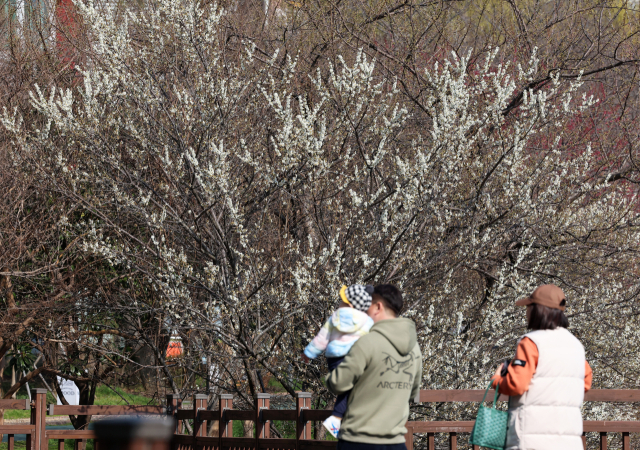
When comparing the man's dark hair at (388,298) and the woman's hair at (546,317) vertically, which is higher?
the man's dark hair at (388,298)

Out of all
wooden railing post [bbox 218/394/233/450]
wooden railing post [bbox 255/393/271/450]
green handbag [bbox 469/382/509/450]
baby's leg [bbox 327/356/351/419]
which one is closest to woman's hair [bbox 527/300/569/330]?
green handbag [bbox 469/382/509/450]

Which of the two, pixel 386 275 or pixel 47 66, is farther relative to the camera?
pixel 47 66

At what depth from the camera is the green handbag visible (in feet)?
11.4

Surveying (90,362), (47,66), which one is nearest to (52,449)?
(90,362)

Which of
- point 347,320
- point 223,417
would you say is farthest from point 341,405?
point 223,417

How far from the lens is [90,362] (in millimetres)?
10773

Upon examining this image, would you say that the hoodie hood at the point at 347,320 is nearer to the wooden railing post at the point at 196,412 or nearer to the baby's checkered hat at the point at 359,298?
the baby's checkered hat at the point at 359,298

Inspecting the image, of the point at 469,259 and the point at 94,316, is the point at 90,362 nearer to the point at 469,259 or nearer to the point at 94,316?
the point at 94,316

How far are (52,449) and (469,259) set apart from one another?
37.8 ft

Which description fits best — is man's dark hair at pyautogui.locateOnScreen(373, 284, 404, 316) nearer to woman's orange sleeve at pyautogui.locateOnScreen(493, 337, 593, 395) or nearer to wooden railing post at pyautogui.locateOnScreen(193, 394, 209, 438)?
woman's orange sleeve at pyautogui.locateOnScreen(493, 337, 593, 395)

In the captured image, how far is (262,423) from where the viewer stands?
638cm

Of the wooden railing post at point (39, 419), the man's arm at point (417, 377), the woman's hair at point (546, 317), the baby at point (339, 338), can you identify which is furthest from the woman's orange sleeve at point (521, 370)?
the wooden railing post at point (39, 419)

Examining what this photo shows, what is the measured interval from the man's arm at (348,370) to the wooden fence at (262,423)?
82.2 inches

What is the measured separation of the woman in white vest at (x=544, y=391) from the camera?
3.32 metres
